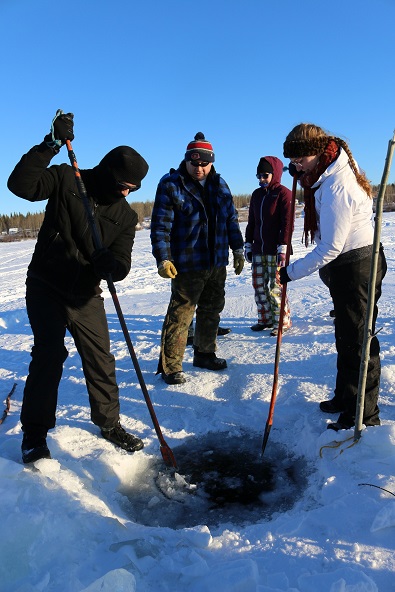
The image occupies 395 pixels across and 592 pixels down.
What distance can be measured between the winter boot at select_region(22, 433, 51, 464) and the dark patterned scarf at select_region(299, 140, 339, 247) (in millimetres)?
2207

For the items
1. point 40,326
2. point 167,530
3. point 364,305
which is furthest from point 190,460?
point 364,305

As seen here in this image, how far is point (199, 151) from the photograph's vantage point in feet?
13.0

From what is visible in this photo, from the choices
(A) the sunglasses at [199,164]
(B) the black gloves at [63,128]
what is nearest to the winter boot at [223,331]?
(A) the sunglasses at [199,164]

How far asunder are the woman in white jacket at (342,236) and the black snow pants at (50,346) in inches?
52.9

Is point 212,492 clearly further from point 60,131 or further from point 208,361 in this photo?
point 60,131

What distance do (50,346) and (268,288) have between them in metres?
3.22

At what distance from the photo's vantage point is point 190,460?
127 inches

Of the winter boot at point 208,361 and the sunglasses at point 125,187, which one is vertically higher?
the sunglasses at point 125,187

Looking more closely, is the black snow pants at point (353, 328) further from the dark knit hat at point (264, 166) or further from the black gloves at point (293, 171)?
the dark knit hat at point (264, 166)

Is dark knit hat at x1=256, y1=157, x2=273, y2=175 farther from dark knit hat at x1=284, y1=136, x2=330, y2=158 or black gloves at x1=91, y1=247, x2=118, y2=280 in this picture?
black gloves at x1=91, y1=247, x2=118, y2=280

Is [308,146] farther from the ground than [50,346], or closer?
farther from the ground

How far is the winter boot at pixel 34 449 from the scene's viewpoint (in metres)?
2.88

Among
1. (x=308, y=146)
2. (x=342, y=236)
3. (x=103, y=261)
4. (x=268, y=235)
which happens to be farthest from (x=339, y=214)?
(x=268, y=235)

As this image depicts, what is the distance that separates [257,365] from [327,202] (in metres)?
2.13
